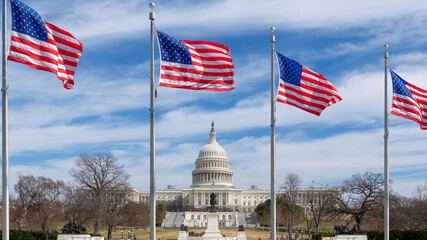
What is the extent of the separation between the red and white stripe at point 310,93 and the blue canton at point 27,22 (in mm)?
10423

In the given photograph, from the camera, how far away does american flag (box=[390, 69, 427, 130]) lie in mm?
28844

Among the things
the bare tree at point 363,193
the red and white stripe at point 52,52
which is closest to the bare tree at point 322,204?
the bare tree at point 363,193

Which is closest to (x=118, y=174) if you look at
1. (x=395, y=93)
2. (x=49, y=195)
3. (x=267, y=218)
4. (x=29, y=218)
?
(x=49, y=195)

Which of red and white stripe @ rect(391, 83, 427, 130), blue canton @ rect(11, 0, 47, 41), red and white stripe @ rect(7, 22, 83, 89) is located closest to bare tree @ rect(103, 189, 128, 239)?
red and white stripe @ rect(391, 83, 427, 130)

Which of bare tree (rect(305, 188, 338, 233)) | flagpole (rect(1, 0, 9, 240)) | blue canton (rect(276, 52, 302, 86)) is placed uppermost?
blue canton (rect(276, 52, 302, 86))

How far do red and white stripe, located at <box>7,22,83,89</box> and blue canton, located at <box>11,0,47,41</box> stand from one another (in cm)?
18

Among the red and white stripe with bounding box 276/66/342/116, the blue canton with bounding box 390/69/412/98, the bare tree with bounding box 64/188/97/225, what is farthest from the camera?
the bare tree with bounding box 64/188/97/225

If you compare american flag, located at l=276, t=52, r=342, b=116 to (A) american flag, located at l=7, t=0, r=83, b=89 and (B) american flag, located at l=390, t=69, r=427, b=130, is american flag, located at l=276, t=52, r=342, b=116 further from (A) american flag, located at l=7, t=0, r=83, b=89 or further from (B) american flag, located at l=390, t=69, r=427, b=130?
(A) american flag, located at l=7, t=0, r=83, b=89

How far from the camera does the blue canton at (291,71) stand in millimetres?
25734

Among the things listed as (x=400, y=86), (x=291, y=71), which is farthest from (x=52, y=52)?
(x=400, y=86)

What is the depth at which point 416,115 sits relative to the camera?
29031 millimetres

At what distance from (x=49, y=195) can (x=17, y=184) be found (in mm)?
4129

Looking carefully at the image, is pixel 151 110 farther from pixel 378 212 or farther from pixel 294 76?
pixel 378 212

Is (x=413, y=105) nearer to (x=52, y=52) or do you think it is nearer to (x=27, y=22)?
(x=52, y=52)
